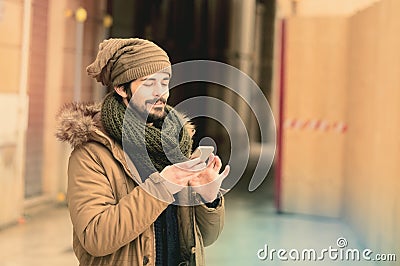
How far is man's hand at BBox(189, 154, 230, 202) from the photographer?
141cm

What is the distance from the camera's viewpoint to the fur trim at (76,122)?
1.47 m

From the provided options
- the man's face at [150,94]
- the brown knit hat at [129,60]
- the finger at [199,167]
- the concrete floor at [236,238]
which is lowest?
the concrete floor at [236,238]

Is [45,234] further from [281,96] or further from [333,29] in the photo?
[333,29]

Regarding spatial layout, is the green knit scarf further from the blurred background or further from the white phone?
the blurred background

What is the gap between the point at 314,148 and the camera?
5949 mm

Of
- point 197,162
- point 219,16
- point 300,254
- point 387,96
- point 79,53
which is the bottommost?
point 300,254

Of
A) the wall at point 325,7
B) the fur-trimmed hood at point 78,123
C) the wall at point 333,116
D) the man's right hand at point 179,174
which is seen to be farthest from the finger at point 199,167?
the wall at point 325,7

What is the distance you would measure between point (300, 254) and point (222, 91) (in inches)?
247

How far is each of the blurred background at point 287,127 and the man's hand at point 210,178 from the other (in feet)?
8.54

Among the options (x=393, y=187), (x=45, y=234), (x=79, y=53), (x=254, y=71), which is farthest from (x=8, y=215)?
(x=254, y=71)

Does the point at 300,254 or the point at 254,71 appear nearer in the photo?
the point at 300,254

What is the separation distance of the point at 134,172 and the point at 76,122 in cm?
18

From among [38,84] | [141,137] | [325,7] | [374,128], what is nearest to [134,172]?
[141,137]

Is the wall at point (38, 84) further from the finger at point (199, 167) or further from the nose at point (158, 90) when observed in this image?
the finger at point (199, 167)
